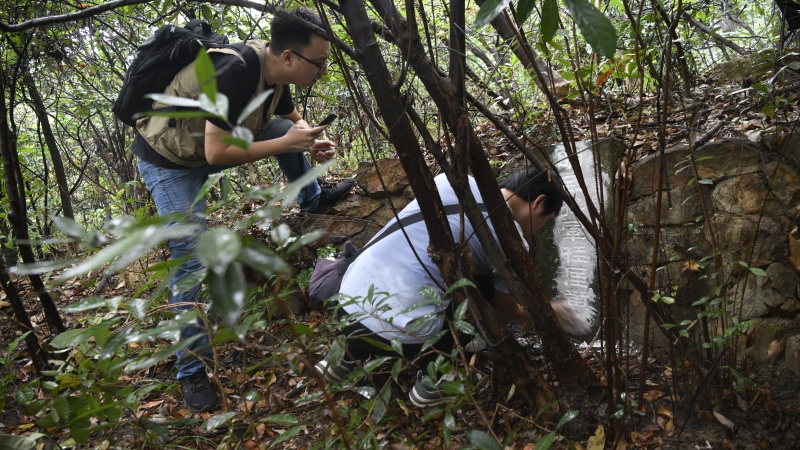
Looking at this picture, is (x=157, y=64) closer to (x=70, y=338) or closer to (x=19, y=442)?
(x=70, y=338)

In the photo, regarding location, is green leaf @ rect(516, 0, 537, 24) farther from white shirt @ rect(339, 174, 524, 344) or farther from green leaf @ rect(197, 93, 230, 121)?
white shirt @ rect(339, 174, 524, 344)

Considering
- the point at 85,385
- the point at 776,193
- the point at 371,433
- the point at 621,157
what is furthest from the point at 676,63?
the point at 85,385

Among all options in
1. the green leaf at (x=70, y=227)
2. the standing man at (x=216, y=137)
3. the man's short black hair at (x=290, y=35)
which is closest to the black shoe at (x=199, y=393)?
→ the standing man at (x=216, y=137)

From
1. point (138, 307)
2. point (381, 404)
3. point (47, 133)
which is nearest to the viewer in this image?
point (138, 307)

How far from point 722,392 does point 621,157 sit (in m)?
1.37

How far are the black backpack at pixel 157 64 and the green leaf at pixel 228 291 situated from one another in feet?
7.18

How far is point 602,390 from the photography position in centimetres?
198

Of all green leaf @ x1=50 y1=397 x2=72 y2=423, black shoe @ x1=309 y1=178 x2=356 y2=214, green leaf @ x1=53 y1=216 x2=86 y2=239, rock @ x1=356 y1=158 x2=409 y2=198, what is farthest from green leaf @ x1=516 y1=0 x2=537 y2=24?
black shoe @ x1=309 y1=178 x2=356 y2=214

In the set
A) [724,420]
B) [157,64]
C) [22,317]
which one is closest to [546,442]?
[724,420]

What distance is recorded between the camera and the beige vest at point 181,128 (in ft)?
8.44

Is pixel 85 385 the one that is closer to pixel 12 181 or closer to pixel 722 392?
pixel 12 181

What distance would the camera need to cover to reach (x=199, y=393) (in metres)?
2.69

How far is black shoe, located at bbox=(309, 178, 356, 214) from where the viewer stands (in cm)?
382

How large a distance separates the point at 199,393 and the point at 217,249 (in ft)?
7.66
